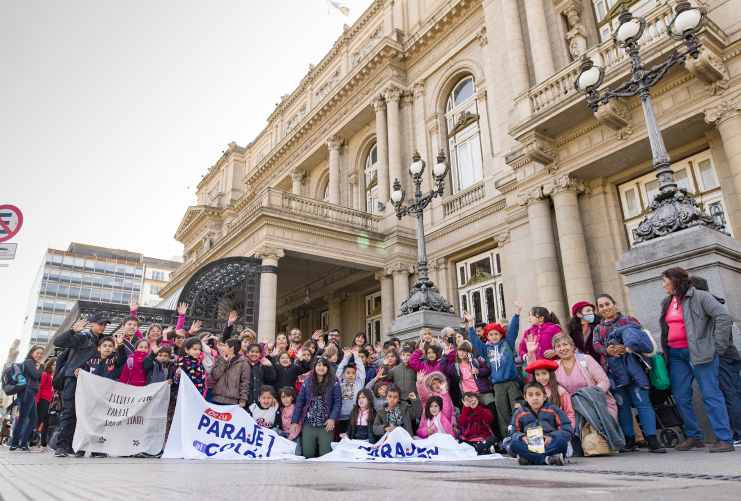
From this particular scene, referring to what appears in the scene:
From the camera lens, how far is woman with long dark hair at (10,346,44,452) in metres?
9.82

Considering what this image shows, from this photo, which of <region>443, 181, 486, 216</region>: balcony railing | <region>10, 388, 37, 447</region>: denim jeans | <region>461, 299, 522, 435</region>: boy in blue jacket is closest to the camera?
<region>461, 299, 522, 435</region>: boy in blue jacket

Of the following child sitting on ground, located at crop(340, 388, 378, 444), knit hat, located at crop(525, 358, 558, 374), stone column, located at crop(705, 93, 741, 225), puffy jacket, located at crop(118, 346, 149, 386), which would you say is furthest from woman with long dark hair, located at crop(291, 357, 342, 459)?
stone column, located at crop(705, 93, 741, 225)

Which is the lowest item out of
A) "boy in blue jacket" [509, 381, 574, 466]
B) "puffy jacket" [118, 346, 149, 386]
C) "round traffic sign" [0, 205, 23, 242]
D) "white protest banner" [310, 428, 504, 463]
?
"white protest banner" [310, 428, 504, 463]

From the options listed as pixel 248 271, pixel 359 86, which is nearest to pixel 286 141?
pixel 359 86

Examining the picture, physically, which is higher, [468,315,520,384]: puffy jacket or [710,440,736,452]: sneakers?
[468,315,520,384]: puffy jacket

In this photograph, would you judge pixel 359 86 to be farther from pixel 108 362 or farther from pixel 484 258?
pixel 108 362

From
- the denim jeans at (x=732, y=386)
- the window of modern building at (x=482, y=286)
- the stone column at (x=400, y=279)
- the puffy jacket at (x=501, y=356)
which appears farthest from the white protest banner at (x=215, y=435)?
the stone column at (x=400, y=279)

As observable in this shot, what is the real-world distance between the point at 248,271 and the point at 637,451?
13.8 metres

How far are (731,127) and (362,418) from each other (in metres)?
10.6

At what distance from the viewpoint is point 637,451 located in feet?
19.5

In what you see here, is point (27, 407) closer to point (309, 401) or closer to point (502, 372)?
point (309, 401)

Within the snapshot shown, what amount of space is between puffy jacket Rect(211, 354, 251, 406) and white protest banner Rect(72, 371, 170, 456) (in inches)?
32.9

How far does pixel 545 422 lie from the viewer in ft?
17.3

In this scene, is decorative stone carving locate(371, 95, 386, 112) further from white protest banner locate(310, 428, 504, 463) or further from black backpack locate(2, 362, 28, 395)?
white protest banner locate(310, 428, 504, 463)
